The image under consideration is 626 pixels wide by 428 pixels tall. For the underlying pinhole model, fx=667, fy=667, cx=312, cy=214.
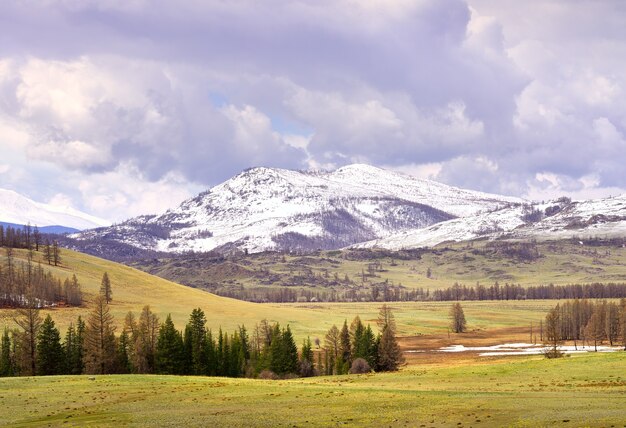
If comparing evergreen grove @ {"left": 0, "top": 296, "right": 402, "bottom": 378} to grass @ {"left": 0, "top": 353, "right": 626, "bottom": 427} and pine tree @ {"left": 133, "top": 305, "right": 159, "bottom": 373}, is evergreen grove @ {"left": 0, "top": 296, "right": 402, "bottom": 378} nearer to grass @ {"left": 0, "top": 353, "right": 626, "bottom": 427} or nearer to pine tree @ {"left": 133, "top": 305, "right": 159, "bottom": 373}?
pine tree @ {"left": 133, "top": 305, "right": 159, "bottom": 373}

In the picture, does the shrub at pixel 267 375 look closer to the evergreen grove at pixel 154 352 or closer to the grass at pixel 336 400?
the evergreen grove at pixel 154 352

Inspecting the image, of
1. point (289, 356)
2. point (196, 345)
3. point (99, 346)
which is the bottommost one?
point (289, 356)

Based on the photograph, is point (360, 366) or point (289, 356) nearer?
point (360, 366)

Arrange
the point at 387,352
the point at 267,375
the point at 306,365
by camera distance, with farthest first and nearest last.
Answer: the point at 306,365 → the point at 387,352 → the point at 267,375

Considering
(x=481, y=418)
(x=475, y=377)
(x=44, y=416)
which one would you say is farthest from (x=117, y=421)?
(x=475, y=377)

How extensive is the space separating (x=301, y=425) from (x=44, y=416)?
22.3 m

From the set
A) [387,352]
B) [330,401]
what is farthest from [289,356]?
A: [330,401]

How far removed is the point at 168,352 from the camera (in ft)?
369

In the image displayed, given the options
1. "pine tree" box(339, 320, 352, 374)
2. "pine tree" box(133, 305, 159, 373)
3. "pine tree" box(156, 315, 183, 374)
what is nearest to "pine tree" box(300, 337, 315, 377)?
"pine tree" box(339, 320, 352, 374)

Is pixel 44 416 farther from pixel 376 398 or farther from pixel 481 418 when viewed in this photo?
pixel 481 418

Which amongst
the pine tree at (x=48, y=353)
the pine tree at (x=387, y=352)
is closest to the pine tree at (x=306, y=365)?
the pine tree at (x=387, y=352)

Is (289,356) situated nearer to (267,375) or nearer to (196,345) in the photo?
(267,375)

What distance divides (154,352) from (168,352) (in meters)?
7.39

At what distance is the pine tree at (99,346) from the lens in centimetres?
10762
